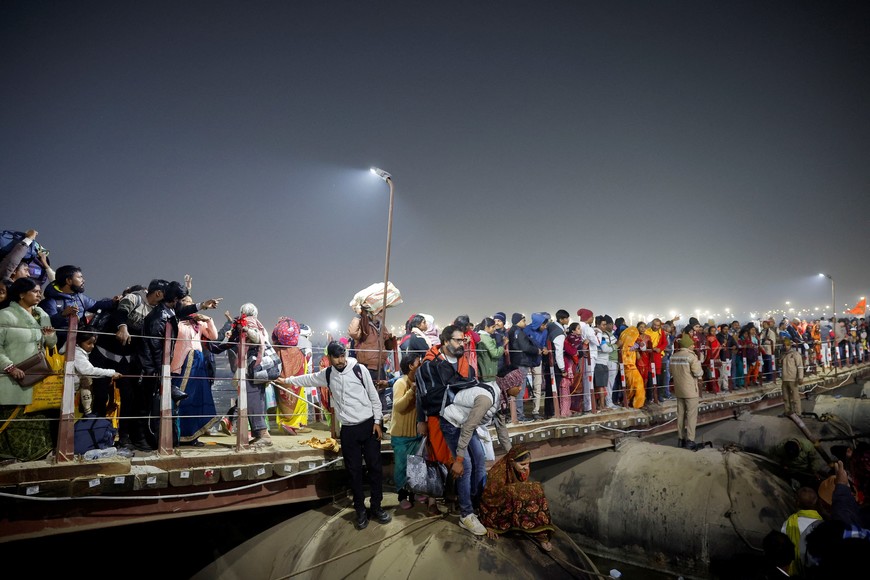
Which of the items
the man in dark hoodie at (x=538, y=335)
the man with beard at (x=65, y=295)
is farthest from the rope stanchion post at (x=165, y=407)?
the man in dark hoodie at (x=538, y=335)

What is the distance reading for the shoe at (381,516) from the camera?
567 cm

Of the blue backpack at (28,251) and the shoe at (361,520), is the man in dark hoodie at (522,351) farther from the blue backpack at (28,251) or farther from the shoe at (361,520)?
the blue backpack at (28,251)

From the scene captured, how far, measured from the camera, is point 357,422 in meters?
5.61

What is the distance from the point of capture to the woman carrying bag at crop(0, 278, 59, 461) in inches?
184

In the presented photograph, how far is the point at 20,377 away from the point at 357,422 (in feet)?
11.5

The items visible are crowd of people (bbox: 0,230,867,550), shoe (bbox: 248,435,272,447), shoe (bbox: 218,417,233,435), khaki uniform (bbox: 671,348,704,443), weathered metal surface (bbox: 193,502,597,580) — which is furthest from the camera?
khaki uniform (bbox: 671,348,704,443)

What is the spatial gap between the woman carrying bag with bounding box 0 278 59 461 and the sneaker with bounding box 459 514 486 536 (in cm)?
461

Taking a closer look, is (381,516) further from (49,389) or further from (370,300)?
(49,389)

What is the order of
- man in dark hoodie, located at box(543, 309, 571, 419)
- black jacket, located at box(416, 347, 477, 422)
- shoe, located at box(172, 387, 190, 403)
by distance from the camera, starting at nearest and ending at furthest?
black jacket, located at box(416, 347, 477, 422)
shoe, located at box(172, 387, 190, 403)
man in dark hoodie, located at box(543, 309, 571, 419)

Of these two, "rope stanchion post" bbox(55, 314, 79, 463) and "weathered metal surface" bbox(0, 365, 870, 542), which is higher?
"rope stanchion post" bbox(55, 314, 79, 463)

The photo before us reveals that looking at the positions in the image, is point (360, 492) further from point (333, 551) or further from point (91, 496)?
point (91, 496)

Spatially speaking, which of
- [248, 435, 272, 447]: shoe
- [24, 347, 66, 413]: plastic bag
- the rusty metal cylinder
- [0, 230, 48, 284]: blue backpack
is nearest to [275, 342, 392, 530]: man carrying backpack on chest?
[248, 435, 272, 447]: shoe

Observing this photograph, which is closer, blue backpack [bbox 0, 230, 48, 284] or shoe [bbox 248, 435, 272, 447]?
blue backpack [bbox 0, 230, 48, 284]

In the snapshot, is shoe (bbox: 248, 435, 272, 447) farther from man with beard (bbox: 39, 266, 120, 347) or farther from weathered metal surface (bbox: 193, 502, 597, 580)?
man with beard (bbox: 39, 266, 120, 347)
